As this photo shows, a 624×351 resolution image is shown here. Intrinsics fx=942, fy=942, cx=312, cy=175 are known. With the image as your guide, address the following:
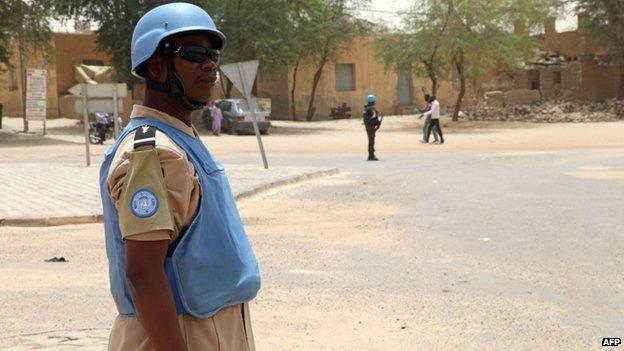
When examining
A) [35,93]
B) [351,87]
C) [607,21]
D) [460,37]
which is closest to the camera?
[35,93]

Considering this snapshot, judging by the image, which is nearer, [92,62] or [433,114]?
[433,114]

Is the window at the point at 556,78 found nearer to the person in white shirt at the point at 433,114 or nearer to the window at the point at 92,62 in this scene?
the window at the point at 92,62

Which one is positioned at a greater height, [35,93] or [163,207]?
[35,93]

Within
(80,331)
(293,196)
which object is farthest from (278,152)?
(80,331)

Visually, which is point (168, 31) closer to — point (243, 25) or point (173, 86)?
point (173, 86)

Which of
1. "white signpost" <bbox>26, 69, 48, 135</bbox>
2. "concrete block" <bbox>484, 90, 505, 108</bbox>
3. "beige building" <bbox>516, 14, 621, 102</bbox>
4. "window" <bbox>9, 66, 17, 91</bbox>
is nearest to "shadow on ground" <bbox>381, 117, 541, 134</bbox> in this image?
"beige building" <bbox>516, 14, 621, 102</bbox>

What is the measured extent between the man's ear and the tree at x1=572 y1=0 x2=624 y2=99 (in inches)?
1964

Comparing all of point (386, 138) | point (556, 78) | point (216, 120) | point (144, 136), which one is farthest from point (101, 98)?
point (556, 78)

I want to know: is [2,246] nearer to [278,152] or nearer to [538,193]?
[538,193]

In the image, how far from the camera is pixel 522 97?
189 feet

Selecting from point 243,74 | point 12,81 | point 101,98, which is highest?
point 12,81

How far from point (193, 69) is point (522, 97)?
5679 centimetres

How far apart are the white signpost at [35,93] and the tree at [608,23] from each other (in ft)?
99.0

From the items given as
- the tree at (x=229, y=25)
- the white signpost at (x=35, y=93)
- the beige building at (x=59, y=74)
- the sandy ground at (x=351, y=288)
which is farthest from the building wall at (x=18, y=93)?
the sandy ground at (x=351, y=288)
